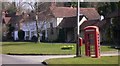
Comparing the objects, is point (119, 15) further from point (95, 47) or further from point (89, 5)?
point (89, 5)

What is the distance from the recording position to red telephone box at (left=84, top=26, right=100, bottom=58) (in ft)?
78.1

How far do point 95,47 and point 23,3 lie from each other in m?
38.5

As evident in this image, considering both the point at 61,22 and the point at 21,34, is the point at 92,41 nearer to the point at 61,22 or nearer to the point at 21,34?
the point at 61,22

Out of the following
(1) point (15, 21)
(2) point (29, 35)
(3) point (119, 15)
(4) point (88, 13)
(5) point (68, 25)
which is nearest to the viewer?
(3) point (119, 15)

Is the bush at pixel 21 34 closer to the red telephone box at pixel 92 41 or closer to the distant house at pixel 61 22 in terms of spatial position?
the distant house at pixel 61 22

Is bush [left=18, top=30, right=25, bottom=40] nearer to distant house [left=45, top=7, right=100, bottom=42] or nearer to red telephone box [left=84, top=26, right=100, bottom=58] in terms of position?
distant house [left=45, top=7, right=100, bottom=42]

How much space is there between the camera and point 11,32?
88.4 metres

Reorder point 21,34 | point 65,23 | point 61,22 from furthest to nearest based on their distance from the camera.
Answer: point 21,34
point 61,22
point 65,23

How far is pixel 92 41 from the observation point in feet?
80.7

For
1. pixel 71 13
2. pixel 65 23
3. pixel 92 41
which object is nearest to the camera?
pixel 92 41

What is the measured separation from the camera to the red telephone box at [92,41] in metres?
23.8

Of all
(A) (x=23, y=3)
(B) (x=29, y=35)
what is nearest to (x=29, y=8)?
(A) (x=23, y=3)

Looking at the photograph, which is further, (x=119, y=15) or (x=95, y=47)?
(x=119, y=15)

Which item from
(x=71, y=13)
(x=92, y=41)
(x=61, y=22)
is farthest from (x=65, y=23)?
(x=92, y=41)
